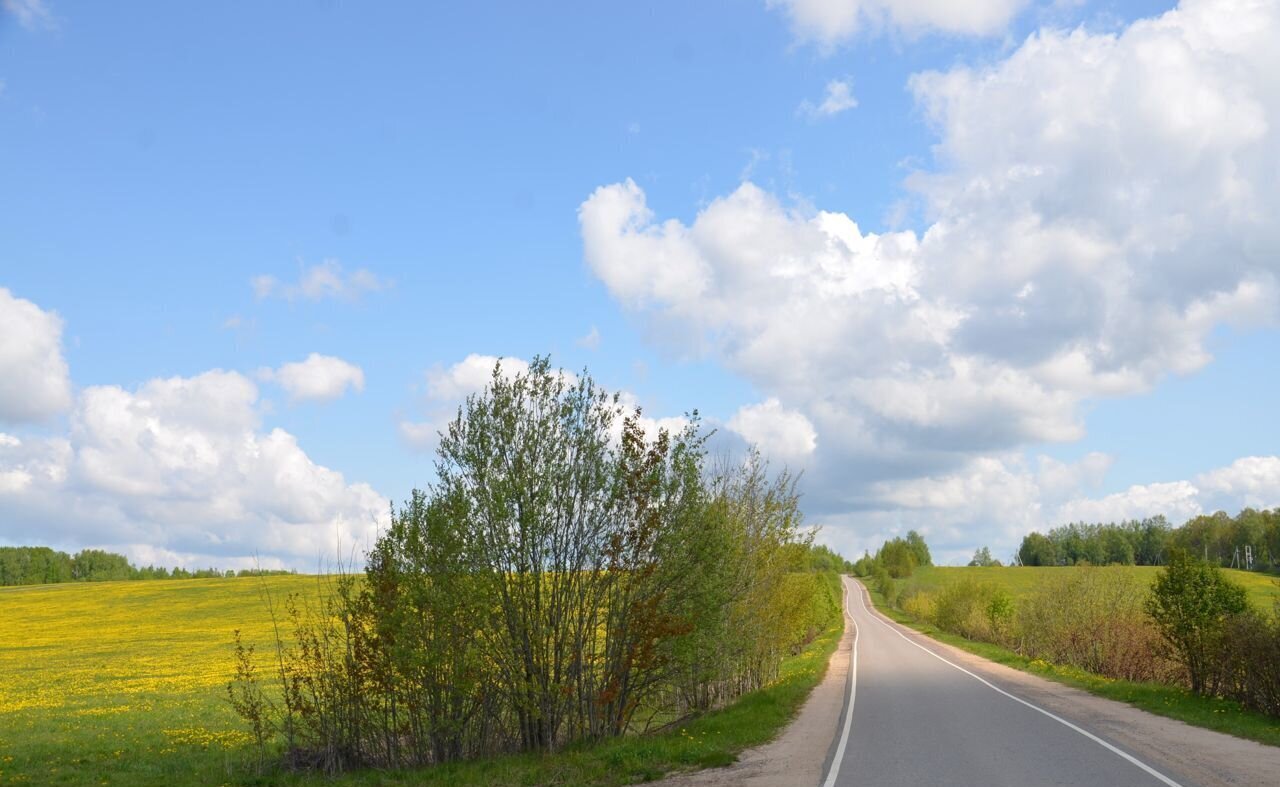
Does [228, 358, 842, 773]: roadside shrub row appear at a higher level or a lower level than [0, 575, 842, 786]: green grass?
higher

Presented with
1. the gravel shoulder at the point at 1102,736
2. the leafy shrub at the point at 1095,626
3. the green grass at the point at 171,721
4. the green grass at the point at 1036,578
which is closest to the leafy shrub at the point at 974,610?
the green grass at the point at 1036,578

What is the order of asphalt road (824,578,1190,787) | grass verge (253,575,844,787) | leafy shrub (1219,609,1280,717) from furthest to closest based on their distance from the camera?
leafy shrub (1219,609,1280,717)
grass verge (253,575,844,787)
asphalt road (824,578,1190,787)

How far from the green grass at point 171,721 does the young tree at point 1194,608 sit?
961cm

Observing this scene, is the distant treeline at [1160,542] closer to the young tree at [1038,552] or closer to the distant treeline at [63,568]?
the young tree at [1038,552]

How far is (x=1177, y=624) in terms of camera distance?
22938mm

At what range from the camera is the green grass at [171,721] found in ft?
47.9

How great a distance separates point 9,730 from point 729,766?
22.5 meters

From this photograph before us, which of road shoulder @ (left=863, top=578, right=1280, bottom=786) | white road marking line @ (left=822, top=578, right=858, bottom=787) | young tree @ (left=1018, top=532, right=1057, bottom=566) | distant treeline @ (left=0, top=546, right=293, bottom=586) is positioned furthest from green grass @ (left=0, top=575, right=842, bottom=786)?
young tree @ (left=1018, top=532, right=1057, bottom=566)

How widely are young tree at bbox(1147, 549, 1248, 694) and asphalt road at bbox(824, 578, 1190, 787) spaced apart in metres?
4.31

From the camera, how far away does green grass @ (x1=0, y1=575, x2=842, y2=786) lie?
14602 mm

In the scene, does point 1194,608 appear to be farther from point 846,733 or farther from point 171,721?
point 171,721

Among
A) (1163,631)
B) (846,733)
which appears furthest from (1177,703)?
(846,733)

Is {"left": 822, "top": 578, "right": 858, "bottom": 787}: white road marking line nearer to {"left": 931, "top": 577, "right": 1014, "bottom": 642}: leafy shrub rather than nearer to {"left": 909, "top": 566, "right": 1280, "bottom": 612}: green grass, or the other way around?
{"left": 909, "top": 566, "right": 1280, "bottom": 612}: green grass

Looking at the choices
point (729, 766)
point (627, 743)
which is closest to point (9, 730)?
point (627, 743)
